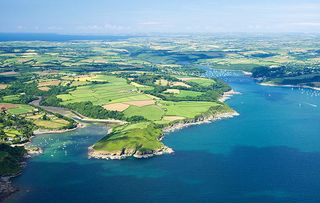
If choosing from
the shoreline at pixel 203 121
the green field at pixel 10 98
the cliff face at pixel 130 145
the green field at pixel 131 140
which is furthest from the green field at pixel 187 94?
the green field at pixel 131 140

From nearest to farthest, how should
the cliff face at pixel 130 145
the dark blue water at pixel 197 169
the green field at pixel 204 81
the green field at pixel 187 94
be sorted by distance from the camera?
the dark blue water at pixel 197 169 < the cliff face at pixel 130 145 < the green field at pixel 187 94 < the green field at pixel 204 81

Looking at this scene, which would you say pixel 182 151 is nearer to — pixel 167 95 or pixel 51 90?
pixel 167 95

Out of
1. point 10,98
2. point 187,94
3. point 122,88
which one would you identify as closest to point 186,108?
point 187,94

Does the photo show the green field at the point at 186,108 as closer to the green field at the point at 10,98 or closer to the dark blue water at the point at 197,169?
the dark blue water at the point at 197,169

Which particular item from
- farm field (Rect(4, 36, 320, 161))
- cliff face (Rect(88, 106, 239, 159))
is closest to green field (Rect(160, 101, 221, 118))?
farm field (Rect(4, 36, 320, 161))

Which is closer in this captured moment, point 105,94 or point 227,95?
point 105,94

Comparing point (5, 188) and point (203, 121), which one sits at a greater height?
point (5, 188)

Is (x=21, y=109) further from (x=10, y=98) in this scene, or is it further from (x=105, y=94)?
(x=105, y=94)

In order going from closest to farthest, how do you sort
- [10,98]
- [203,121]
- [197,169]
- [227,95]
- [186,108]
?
[197,169]
[203,121]
[186,108]
[10,98]
[227,95]
